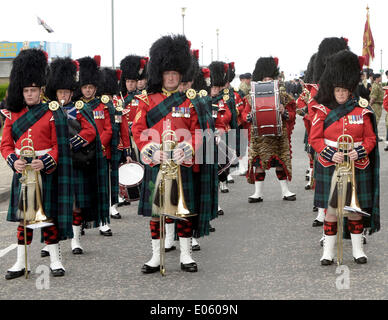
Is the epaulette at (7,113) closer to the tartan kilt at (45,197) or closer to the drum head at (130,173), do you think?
the tartan kilt at (45,197)

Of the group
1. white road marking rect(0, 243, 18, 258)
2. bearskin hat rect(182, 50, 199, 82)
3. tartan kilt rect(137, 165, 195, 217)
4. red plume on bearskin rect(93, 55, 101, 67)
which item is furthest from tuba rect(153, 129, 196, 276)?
red plume on bearskin rect(93, 55, 101, 67)

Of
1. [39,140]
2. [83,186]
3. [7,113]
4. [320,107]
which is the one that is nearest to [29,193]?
[39,140]

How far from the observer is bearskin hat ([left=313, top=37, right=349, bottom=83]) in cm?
755

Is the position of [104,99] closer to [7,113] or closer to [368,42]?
[7,113]

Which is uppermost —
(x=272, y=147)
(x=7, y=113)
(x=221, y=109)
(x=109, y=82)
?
(x=109, y=82)

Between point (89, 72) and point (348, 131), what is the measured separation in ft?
10.1

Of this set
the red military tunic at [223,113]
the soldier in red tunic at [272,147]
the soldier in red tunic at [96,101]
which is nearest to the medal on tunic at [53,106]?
the soldier in red tunic at [96,101]

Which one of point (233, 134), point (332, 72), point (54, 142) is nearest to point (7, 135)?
point (54, 142)

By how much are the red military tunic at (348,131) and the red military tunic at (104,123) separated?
2.63m

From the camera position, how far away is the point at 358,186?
19.7ft

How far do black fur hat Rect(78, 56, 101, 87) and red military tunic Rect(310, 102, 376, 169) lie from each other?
271cm

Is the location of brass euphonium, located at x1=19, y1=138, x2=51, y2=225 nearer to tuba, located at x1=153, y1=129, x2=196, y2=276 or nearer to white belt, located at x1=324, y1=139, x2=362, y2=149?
tuba, located at x1=153, y1=129, x2=196, y2=276
